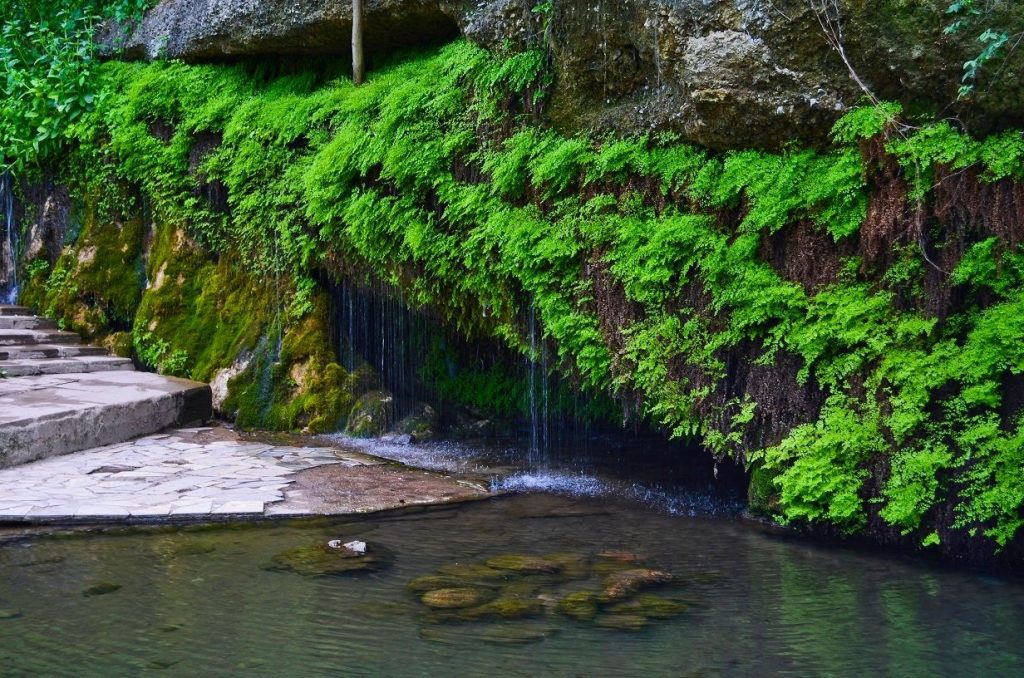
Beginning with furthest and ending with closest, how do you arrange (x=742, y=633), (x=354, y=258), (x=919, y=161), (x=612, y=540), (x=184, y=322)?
(x=184, y=322) < (x=354, y=258) < (x=612, y=540) < (x=919, y=161) < (x=742, y=633)

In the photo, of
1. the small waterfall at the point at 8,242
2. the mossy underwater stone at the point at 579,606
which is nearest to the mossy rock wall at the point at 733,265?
the mossy underwater stone at the point at 579,606

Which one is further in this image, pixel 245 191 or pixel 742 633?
pixel 245 191

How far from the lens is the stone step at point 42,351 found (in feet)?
39.4

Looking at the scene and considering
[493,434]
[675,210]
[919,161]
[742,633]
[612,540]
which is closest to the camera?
[742,633]

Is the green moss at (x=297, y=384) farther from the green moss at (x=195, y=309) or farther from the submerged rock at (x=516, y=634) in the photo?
the submerged rock at (x=516, y=634)

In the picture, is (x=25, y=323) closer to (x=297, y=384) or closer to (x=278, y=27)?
(x=297, y=384)

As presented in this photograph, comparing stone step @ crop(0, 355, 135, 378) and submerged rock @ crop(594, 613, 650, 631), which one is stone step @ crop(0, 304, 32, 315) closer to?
stone step @ crop(0, 355, 135, 378)

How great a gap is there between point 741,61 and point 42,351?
9808 mm

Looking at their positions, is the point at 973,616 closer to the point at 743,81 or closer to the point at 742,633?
the point at 742,633

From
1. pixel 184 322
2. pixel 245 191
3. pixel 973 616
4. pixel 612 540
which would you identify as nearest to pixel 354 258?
pixel 245 191

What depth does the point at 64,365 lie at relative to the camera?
39.8ft

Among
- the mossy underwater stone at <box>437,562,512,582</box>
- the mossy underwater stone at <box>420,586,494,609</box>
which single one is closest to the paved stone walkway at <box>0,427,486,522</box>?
the mossy underwater stone at <box>437,562,512,582</box>

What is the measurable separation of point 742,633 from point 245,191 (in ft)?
28.9

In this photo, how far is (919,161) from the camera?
21.8 ft
